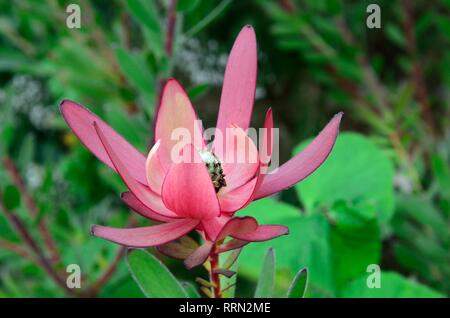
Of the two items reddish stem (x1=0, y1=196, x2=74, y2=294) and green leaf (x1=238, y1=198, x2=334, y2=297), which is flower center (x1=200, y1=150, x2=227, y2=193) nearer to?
green leaf (x1=238, y1=198, x2=334, y2=297)

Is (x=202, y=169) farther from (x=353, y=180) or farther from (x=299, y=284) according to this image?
(x=353, y=180)

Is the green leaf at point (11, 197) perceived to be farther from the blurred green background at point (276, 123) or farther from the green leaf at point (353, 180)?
the green leaf at point (353, 180)

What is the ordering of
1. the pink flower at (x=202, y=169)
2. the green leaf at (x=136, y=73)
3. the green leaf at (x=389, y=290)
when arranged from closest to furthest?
the pink flower at (x=202, y=169) → the green leaf at (x=389, y=290) → the green leaf at (x=136, y=73)

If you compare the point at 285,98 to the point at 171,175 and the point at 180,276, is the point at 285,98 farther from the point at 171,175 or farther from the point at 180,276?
the point at 171,175

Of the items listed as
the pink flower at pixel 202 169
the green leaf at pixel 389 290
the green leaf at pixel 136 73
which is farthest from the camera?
the green leaf at pixel 136 73

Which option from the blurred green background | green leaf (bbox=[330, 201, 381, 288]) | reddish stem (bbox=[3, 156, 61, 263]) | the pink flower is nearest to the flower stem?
the pink flower

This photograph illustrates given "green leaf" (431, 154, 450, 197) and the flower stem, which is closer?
the flower stem

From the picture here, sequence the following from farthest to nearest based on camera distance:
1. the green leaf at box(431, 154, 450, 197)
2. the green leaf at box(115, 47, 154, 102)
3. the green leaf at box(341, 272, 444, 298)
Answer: the green leaf at box(431, 154, 450, 197) → the green leaf at box(115, 47, 154, 102) → the green leaf at box(341, 272, 444, 298)

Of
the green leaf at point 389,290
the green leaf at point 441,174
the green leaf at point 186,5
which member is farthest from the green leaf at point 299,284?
the green leaf at point 441,174
